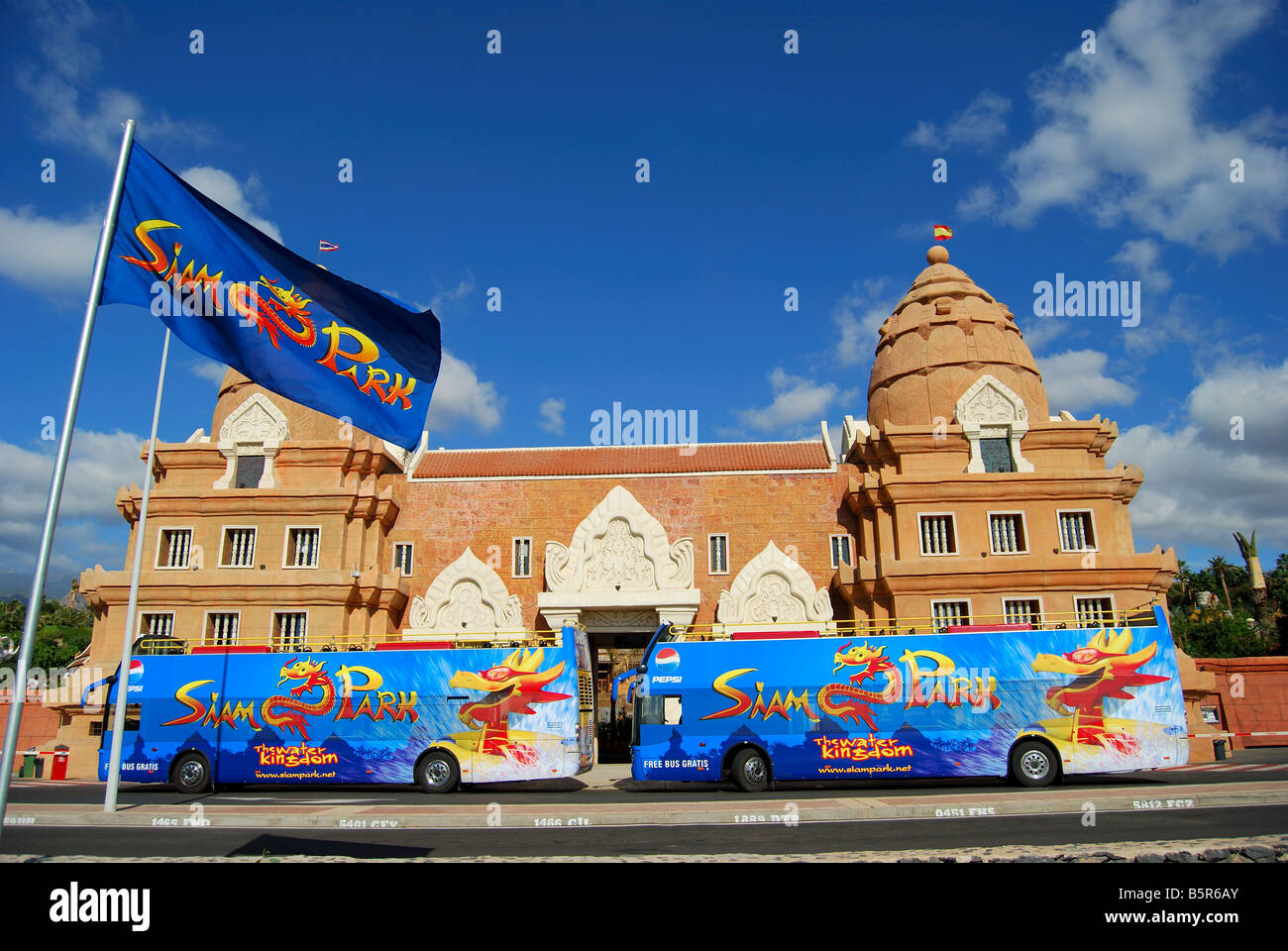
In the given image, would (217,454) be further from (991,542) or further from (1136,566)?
(1136,566)

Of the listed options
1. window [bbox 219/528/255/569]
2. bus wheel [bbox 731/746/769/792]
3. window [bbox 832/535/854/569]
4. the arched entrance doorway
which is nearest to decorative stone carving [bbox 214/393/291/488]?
window [bbox 219/528/255/569]

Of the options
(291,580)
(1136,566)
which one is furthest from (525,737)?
(1136,566)

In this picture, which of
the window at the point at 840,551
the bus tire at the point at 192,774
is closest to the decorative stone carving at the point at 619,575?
the window at the point at 840,551

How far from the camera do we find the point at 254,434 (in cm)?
3150

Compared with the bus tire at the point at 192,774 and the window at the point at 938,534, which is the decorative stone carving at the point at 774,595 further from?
the bus tire at the point at 192,774

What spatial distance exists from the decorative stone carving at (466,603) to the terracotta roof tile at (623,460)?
4056 millimetres

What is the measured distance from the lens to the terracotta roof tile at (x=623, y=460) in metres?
32.6

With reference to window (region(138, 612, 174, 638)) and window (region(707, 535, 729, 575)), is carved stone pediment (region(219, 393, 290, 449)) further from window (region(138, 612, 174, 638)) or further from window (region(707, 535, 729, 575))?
window (region(707, 535, 729, 575))

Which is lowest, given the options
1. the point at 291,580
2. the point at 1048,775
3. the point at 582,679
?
the point at 1048,775

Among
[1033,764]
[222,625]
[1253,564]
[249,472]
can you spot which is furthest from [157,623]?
[1253,564]

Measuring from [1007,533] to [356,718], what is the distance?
71.5 ft

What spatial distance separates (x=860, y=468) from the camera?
3209 cm

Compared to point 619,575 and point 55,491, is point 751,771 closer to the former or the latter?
point 619,575
